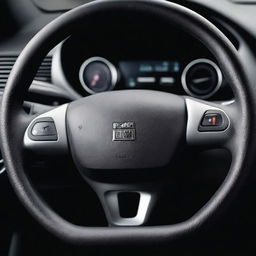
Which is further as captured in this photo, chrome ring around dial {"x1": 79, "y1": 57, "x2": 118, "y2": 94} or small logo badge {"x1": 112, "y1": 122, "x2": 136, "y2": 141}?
chrome ring around dial {"x1": 79, "y1": 57, "x2": 118, "y2": 94}

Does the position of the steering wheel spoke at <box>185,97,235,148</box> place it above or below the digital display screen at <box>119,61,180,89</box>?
below

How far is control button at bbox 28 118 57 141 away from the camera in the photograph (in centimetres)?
100

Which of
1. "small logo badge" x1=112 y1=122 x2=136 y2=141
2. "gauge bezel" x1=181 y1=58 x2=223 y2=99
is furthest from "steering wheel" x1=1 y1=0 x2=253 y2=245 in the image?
"gauge bezel" x1=181 y1=58 x2=223 y2=99

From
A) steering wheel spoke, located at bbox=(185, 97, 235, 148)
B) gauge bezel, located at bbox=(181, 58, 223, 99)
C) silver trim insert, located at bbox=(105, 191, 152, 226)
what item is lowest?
silver trim insert, located at bbox=(105, 191, 152, 226)

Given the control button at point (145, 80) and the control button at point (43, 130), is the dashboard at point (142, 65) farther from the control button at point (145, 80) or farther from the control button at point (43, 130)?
the control button at point (43, 130)

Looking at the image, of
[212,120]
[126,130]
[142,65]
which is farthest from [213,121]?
[142,65]

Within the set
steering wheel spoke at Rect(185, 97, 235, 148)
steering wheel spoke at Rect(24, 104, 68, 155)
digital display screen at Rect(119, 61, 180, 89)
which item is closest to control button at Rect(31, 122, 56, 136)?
steering wheel spoke at Rect(24, 104, 68, 155)

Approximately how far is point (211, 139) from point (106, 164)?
0.60 feet

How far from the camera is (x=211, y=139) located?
980 millimetres

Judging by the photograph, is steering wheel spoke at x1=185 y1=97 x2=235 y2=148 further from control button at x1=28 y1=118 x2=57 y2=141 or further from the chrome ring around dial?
the chrome ring around dial

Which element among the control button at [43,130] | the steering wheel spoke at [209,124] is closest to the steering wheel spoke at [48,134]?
the control button at [43,130]

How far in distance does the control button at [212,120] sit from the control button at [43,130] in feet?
0.85

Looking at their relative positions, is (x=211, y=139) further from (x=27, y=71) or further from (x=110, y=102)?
(x=27, y=71)

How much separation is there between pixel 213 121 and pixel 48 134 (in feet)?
0.93
